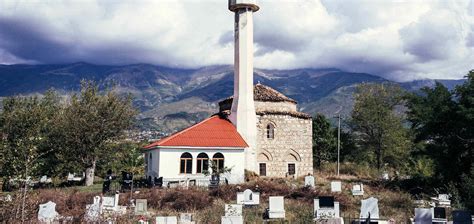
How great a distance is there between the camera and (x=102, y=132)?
32875mm

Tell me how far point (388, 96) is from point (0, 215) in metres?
41.0

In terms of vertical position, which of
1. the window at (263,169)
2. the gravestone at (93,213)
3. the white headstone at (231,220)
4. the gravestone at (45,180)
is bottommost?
the white headstone at (231,220)

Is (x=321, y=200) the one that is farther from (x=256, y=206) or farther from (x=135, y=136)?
(x=135, y=136)

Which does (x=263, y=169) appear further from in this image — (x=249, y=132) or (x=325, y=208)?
(x=325, y=208)

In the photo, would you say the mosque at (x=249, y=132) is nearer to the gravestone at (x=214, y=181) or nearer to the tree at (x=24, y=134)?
the gravestone at (x=214, y=181)

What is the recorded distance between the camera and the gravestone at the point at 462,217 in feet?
41.5

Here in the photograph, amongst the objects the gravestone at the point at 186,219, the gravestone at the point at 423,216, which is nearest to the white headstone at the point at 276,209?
the gravestone at the point at 186,219

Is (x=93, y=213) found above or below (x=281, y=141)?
below

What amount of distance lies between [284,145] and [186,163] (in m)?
9.60

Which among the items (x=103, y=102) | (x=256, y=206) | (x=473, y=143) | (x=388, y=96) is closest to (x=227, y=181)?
(x=256, y=206)

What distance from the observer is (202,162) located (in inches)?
1164

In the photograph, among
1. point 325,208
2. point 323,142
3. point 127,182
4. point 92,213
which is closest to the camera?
A: point 92,213

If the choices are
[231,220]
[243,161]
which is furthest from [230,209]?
[243,161]

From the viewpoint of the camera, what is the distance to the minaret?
32.8 meters
